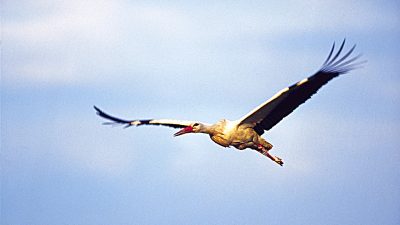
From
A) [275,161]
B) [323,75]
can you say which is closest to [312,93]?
→ [323,75]

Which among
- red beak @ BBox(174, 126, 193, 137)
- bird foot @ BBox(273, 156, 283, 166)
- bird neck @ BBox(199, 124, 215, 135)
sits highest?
red beak @ BBox(174, 126, 193, 137)

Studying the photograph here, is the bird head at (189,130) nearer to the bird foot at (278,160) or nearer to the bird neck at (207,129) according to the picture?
the bird neck at (207,129)

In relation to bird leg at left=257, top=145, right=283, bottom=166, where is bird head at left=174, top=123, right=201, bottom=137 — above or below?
above

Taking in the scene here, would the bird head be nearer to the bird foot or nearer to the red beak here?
the red beak

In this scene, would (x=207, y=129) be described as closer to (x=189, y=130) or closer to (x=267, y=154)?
(x=189, y=130)

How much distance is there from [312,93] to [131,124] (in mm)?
5261

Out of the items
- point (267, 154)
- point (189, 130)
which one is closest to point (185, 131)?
point (189, 130)

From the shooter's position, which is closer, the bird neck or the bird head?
the bird neck

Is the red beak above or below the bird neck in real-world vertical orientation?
above

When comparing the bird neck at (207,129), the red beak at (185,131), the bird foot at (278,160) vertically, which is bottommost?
the bird foot at (278,160)

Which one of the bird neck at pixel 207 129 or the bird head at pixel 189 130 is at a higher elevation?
the bird head at pixel 189 130

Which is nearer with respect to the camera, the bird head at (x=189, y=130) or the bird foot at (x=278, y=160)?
the bird head at (x=189, y=130)

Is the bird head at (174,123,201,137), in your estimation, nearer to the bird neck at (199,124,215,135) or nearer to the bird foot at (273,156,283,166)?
the bird neck at (199,124,215,135)

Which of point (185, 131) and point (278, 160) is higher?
point (185, 131)
